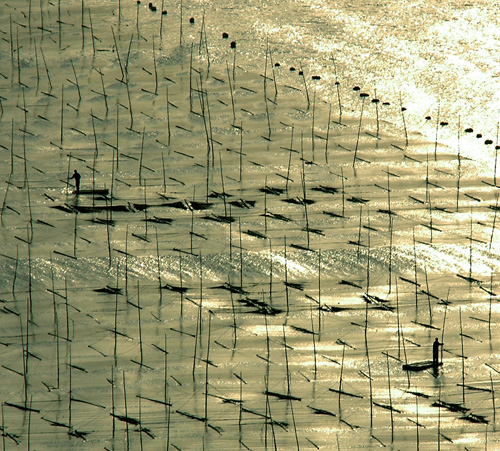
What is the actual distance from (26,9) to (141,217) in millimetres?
5606

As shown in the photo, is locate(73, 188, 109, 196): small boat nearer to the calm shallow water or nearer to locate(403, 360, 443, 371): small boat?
the calm shallow water

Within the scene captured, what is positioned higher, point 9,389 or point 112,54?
point 112,54

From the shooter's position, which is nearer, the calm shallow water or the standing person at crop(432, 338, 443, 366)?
the calm shallow water

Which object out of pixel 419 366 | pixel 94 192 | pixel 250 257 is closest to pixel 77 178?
pixel 94 192

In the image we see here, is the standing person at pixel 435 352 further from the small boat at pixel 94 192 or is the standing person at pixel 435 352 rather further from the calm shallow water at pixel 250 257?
the small boat at pixel 94 192

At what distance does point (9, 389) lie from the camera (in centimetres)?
1073

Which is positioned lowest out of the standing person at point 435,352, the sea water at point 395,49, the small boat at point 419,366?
the small boat at point 419,366

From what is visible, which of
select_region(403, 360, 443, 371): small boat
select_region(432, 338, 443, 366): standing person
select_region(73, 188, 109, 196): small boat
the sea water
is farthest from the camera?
the sea water

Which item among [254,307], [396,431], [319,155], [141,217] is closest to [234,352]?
[254,307]

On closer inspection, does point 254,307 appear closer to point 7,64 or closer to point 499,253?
point 499,253

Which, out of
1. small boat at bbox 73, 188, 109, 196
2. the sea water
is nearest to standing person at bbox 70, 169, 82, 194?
small boat at bbox 73, 188, 109, 196

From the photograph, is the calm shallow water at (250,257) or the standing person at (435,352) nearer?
the calm shallow water at (250,257)

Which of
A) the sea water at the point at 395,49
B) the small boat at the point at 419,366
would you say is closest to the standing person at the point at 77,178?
the sea water at the point at 395,49

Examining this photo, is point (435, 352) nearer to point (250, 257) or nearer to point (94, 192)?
point (250, 257)
